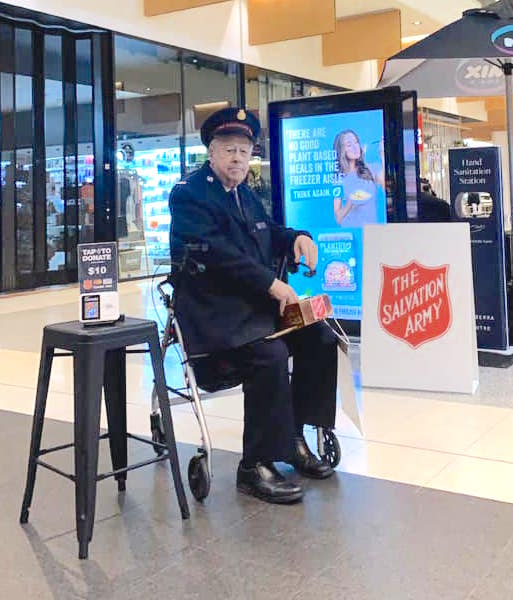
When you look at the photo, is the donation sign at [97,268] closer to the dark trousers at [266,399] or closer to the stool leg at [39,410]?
the stool leg at [39,410]

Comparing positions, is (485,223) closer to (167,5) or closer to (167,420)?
(167,420)

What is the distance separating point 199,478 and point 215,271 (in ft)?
2.34

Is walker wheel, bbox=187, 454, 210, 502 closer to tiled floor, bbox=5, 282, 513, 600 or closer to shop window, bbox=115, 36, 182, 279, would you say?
tiled floor, bbox=5, 282, 513, 600

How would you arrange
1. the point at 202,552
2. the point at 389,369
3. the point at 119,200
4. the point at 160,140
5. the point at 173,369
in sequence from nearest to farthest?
1. the point at 202,552
2. the point at 389,369
3. the point at 173,369
4. the point at 119,200
5. the point at 160,140

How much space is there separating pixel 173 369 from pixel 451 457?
2.33 meters

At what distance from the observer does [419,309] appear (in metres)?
3.88

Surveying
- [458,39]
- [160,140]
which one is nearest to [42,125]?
[160,140]

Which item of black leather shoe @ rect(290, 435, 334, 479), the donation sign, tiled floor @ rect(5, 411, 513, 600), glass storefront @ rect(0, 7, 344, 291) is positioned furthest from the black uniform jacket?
glass storefront @ rect(0, 7, 344, 291)

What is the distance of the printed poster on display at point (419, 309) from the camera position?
3789 mm

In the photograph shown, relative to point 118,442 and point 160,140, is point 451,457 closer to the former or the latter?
point 118,442

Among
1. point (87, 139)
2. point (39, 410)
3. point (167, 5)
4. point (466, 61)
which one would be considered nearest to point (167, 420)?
point (39, 410)

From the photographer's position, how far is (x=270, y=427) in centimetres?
246

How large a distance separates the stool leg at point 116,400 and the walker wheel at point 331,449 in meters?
0.75

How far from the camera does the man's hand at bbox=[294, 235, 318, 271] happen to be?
2.81 metres
